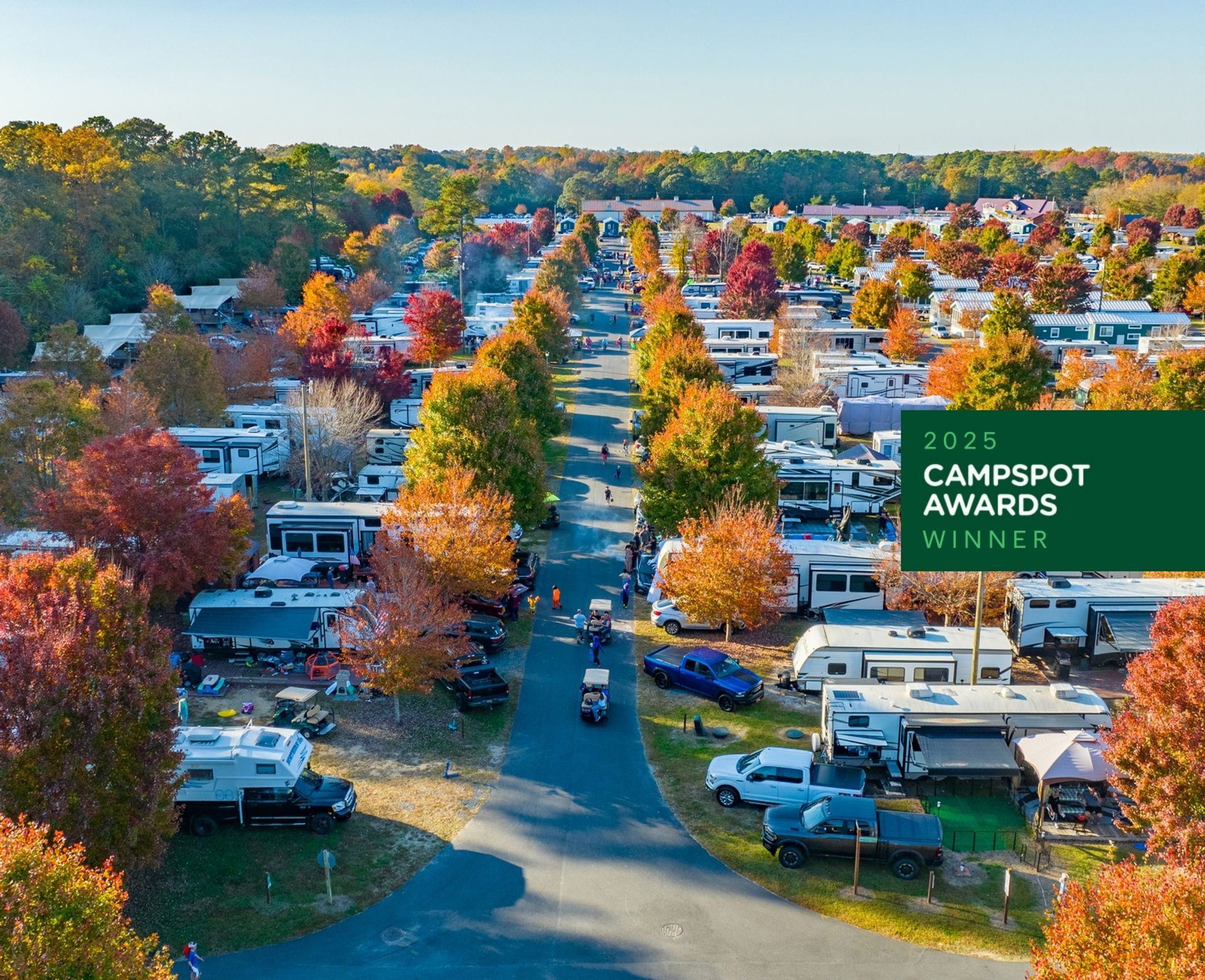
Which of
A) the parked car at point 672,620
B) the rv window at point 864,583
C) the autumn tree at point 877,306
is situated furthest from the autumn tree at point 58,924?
the autumn tree at point 877,306

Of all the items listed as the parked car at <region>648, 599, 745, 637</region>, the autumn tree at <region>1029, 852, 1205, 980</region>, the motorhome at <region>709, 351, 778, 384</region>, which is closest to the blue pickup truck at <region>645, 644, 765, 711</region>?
the parked car at <region>648, 599, 745, 637</region>

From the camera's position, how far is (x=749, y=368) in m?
62.6

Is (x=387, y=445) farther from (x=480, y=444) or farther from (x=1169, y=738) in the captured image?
(x=1169, y=738)

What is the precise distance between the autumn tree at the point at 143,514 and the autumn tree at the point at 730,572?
43.9ft

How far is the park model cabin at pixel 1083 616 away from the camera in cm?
2733

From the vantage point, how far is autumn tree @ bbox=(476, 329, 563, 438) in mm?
47062

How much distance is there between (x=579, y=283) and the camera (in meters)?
115

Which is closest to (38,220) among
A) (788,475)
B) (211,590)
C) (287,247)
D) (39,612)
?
(287,247)

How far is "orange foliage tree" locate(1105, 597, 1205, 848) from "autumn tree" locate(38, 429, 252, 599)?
23.1 meters

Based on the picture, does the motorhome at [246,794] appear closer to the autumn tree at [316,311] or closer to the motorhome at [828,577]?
the motorhome at [828,577]

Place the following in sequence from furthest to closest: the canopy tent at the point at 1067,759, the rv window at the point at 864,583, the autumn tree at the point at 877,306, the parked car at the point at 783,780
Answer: the autumn tree at the point at 877,306
the rv window at the point at 864,583
the parked car at the point at 783,780
the canopy tent at the point at 1067,759

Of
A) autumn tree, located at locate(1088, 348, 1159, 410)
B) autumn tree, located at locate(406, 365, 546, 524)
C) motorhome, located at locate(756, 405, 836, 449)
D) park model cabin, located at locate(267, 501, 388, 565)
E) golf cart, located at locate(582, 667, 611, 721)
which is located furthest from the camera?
motorhome, located at locate(756, 405, 836, 449)

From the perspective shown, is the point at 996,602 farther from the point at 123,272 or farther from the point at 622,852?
the point at 123,272

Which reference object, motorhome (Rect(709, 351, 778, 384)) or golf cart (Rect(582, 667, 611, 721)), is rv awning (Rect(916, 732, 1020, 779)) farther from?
motorhome (Rect(709, 351, 778, 384))
